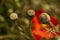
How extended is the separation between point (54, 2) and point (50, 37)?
0.56 meters

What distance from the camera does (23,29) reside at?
0.57 metres

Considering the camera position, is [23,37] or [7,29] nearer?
[23,37]

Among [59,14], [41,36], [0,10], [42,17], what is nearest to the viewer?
[42,17]

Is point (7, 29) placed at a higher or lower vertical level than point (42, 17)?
lower

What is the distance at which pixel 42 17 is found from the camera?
1.57 ft

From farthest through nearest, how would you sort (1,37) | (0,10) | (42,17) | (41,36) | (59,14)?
(59,14), (0,10), (1,37), (41,36), (42,17)

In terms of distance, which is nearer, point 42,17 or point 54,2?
point 42,17

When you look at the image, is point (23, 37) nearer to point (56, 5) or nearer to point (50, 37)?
point (50, 37)

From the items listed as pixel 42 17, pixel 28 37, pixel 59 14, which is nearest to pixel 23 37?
pixel 28 37

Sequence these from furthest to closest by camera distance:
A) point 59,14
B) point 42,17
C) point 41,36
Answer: point 59,14 → point 41,36 → point 42,17

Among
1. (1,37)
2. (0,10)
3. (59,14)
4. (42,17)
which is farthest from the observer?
(59,14)

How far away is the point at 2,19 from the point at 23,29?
26cm

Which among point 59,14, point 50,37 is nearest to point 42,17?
point 50,37

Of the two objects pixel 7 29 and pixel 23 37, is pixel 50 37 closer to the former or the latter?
pixel 23 37
